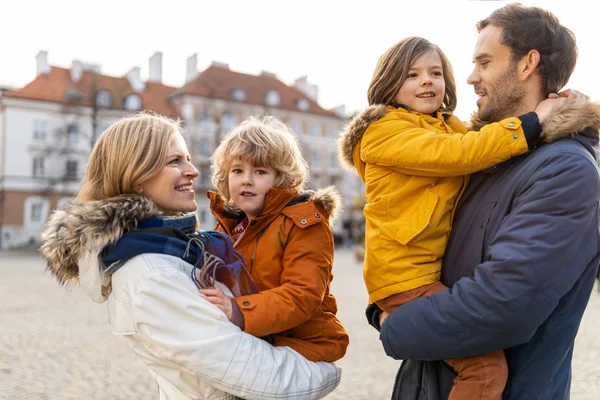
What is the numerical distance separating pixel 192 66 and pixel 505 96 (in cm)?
5304

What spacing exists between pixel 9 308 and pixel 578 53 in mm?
12857

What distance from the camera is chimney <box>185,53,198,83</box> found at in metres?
53.2

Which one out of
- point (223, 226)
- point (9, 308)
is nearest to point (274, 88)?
point (9, 308)

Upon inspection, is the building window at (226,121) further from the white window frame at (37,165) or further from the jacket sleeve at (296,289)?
the jacket sleeve at (296,289)

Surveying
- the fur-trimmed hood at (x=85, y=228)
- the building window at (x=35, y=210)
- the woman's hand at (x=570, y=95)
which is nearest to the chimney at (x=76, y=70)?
the building window at (x=35, y=210)

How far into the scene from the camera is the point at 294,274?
2.53 m

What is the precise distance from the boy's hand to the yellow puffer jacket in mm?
584

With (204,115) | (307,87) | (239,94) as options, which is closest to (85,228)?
(204,115)

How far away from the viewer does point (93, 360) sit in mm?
8125

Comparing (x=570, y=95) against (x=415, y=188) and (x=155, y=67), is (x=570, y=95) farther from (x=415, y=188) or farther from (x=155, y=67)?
(x=155, y=67)

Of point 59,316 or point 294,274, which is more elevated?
point 294,274

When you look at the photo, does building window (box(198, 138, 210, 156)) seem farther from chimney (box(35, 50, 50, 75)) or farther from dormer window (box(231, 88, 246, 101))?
chimney (box(35, 50, 50, 75))

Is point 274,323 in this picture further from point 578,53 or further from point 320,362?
point 578,53

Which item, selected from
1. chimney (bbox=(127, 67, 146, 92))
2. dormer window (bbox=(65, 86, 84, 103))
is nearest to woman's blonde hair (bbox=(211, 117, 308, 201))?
dormer window (bbox=(65, 86, 84, 103))
